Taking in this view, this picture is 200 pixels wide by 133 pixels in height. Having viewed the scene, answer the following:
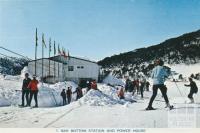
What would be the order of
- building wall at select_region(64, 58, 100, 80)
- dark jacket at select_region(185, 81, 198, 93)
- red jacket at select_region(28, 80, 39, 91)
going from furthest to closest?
building wall at select_region(64, 58, 100, 80) → red jacket at select_region(28, 80, 39, 91) → dark jacket at select_region(185, 81, 198, 93)

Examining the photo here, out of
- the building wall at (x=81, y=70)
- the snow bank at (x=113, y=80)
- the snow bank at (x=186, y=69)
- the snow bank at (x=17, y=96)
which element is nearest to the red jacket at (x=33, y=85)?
the snow bank at (x=17, y=96)

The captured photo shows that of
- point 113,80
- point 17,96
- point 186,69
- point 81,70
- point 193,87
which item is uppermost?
point 81,70

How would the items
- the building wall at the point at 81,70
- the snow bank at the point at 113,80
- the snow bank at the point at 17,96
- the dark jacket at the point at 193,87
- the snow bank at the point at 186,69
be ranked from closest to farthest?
the snow bank at the point at 186,69 < the dark jacket at the point at 193,87 < the snow bank at the point at 17,96 < the snow bank at the point at 113,80 < the building wall at the point at 81,70

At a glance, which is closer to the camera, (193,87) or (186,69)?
(186,69)

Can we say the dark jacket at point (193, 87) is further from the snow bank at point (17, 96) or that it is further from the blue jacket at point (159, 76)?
the snow bank at point (17, 96)

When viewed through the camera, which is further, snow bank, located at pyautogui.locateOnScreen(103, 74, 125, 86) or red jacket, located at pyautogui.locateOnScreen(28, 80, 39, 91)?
snow bank, located at pyautogui.locateOnScreen(103, 74, 125, 86)

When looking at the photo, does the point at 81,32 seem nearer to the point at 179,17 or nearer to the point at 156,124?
the point at 179,17

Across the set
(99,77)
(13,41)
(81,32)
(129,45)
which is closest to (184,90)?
(129,45)

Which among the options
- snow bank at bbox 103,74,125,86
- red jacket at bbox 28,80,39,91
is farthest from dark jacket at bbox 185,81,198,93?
snow bank at bbox 103,74,125,86

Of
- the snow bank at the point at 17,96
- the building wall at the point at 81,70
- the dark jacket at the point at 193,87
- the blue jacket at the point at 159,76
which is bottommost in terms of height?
the snow bank at the point at 17,96

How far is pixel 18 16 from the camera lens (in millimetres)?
7035

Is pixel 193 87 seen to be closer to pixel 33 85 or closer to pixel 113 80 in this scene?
pixel 33 85

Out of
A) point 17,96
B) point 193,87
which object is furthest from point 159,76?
point 17,96

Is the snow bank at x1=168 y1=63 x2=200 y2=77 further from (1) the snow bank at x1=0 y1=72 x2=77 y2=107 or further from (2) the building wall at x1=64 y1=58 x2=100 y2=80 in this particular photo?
(2) the building wall at x1=64 y1=58 x2=100 y2=80
